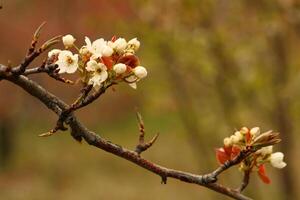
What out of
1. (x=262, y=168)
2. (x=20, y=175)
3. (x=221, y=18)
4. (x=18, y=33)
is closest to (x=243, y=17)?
(x=221, y=18)

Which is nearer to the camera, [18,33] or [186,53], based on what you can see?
[186,53]

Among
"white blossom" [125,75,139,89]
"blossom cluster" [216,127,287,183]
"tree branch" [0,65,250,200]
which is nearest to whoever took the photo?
"tree branch" [0,65,250,200]

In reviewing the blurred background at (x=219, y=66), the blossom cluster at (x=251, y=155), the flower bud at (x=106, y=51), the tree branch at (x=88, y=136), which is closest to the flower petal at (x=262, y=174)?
the blossom cluster at (x=251, y=155)

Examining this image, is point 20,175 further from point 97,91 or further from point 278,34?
point 97,91

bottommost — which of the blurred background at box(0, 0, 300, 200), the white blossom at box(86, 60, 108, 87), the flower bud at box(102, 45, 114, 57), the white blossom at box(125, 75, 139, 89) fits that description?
the white blossom at box(86, 60, 108, 87)

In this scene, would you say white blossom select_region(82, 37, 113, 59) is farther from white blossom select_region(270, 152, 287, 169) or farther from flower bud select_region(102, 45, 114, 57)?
white blossom select_region(270, 152, 287, 169)

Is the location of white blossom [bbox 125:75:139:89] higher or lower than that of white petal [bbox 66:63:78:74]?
higher

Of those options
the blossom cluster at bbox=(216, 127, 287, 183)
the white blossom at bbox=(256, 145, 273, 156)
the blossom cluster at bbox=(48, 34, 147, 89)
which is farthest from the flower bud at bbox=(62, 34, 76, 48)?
the white blossom at bbox=(256, 145, 273, 156)

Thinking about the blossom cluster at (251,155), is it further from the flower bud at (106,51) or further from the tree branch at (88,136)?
the flower bud at (106,51)
